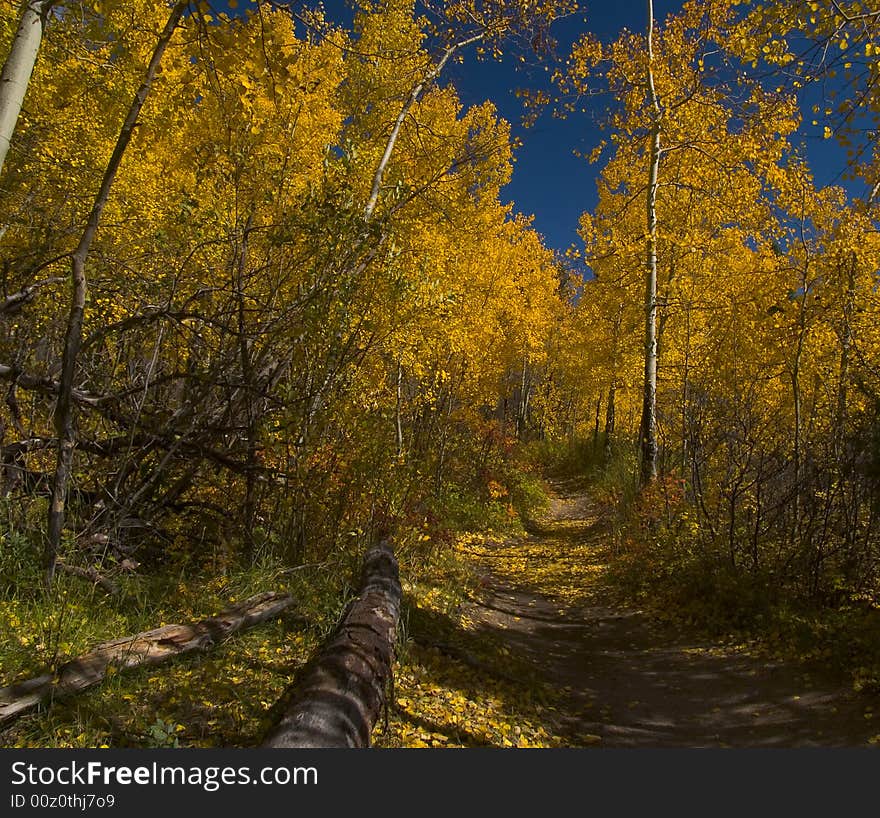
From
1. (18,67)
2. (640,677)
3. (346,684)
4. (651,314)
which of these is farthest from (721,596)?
(18,67)

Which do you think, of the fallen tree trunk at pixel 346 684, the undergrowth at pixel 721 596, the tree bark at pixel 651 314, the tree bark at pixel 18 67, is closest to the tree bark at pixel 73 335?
the tree bark at pixel 18 67

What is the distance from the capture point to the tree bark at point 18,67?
2721mm

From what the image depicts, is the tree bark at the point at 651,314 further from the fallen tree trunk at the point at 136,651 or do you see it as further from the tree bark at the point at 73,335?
the tree bark at the point at 73,335

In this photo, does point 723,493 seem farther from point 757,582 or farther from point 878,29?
point 878,29

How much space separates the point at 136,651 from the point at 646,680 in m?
3.91

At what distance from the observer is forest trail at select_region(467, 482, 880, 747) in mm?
3779

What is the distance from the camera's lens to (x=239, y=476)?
5215 millimetres

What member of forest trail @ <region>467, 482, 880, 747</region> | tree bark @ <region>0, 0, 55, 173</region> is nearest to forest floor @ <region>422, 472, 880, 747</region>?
forest trail @ <region>467, 482, 880, 747</region>

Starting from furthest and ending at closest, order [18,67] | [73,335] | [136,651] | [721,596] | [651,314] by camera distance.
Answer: [651,314]
[721,596]
[73,335]
[136,651]
[18,67]

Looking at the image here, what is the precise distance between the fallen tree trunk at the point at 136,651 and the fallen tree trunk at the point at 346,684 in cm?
72

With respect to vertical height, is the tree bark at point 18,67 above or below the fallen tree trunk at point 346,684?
above

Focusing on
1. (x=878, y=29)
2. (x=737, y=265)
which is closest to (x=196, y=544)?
(x=878, y=29)

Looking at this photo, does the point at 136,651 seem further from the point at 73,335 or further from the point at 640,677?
the point at 640,677

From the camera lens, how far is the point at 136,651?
3156 mm
